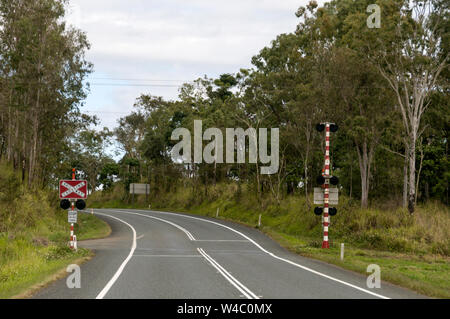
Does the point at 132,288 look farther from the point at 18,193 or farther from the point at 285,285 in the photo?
the point at 18,193

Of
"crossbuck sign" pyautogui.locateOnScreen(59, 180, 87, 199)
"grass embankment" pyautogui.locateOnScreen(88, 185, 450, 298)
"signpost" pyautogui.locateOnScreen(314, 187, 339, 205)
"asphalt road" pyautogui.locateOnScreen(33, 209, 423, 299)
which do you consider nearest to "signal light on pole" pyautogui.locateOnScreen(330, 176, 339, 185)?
"signpost" pyautogui.locateOnScreen(314, 187, 339, 205)

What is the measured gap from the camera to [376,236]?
81.6 ft

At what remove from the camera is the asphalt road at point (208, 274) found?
37.4 feet

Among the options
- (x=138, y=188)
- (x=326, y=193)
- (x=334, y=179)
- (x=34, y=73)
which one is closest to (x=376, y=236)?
(x=326, y=193)

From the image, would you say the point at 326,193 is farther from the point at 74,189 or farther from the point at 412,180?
the point at 74,189

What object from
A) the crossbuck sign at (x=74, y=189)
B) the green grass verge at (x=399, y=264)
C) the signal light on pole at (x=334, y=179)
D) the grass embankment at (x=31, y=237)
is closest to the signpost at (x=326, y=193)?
the signal light on pole at (x=334, y=179)

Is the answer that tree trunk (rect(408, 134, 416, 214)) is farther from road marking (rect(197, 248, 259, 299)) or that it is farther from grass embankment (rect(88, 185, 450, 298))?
road marking (rect(197, 248, 259, 299))

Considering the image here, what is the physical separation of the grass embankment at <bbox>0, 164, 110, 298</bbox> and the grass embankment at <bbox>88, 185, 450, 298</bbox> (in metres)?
9.66

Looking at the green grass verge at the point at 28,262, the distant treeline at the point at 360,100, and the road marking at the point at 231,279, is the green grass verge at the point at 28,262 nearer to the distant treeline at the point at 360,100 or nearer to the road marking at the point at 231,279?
the road marking at the point at 231,279

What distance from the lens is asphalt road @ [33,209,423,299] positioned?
37.4ft

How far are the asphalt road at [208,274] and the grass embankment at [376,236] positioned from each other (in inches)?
37.8

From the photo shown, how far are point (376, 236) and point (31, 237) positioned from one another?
16.7 m
